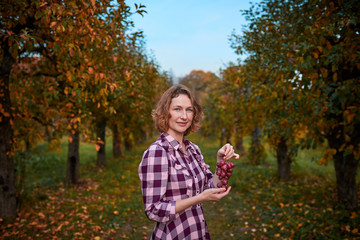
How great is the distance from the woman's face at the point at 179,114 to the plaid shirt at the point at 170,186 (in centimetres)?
10

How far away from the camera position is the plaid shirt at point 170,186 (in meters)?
2.16

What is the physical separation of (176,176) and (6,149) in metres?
5.33

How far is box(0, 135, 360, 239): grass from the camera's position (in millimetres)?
5715

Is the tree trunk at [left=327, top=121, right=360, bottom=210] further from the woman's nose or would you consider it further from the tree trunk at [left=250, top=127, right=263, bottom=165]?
the tree trunk at [left=250, top=127, right=263, bottom=165]

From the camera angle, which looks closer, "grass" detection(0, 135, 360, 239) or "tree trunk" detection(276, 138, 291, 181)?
"grass" detection(0, 135, 360, 239)

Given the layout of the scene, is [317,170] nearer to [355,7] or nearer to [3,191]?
[355,7]

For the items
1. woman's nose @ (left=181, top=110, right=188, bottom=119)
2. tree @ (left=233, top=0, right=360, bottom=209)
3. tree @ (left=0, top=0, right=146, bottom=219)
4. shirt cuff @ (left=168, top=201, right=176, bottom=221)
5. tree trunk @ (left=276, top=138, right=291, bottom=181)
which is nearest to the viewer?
shirt cuff @ (left=168, top=201, right=176, bottom=221)

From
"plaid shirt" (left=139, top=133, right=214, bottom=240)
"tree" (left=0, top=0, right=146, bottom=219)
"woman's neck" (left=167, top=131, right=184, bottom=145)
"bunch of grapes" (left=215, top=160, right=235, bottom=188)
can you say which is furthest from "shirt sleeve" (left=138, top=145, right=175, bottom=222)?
"tree" (left=0, top=0, right=146, bottom=219)

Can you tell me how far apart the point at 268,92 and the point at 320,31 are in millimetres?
3455

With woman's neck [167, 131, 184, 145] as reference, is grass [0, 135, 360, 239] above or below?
below

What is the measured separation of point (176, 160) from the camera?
2363 millimetres

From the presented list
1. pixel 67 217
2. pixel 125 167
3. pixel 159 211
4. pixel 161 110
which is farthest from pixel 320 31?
pixel 125 167

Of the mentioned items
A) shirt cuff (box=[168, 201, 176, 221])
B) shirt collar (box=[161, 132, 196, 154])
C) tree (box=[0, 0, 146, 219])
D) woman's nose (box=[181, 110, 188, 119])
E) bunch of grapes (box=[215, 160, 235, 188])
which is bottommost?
shirt cuff (box=[168, 201, 176, 221])

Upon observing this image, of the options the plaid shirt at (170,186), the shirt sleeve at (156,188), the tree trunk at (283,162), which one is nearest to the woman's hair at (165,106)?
the plaid shirt at (170,186)
